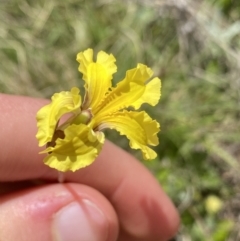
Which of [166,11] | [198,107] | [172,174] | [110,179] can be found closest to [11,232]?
[110,179]

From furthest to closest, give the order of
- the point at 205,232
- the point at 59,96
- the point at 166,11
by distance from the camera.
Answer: the point at 166,11 < the point at 205,232 < the point at 59,96

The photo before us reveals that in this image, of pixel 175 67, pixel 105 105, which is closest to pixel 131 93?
pixel 105 105

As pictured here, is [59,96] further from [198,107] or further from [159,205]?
[198,107]

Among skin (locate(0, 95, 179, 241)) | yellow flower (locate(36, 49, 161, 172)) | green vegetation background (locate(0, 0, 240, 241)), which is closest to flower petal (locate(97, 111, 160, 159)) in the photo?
yellow flower (locate(36, 49, 161, 172))

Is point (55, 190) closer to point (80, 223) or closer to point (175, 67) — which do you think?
point (80, 223)

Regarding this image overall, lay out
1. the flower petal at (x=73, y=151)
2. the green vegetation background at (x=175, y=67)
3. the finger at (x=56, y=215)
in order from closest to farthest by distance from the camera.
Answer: the flower petal at (x=73, y=151), the finger at (x=56, y=215), the green vegetation background at (x=175, y=67)

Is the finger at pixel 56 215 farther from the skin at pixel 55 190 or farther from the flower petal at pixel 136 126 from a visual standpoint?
the flower petal at pixel 136 126

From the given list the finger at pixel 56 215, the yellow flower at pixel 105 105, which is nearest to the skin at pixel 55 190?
the finger at pixel 56 215
